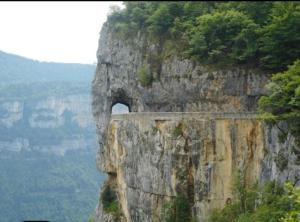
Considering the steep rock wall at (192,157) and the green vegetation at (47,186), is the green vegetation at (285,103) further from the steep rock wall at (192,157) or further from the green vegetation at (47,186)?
the green vegetation at (47,186)

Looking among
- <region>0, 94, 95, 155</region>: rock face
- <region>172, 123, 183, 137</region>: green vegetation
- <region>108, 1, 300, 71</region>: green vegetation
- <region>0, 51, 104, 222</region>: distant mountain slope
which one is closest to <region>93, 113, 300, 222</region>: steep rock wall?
<region>172, 123, 183, 137</region>: green vegetation

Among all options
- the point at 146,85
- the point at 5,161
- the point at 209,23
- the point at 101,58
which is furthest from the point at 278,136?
the point at 5,161

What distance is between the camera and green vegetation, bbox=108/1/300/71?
31781 millimetres

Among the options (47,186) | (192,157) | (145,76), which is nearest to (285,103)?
(192,157)

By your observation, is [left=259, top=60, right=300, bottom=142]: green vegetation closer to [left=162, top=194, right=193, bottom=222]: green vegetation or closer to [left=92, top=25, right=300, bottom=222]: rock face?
[left=92, top=25, right=300, bottom=222]: rock face

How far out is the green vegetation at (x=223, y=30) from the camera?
3178cm

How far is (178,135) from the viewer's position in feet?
99.7

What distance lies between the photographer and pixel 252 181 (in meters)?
28.2

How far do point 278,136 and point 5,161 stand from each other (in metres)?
96.1

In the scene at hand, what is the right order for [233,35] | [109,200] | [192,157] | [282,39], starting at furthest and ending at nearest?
[109,200] < [233,35] < [282,39] < [192,157]

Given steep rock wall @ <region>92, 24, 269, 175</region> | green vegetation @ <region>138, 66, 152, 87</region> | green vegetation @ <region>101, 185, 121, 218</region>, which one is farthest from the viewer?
green vegetation @ <region>101, 185, 121, 218</region>

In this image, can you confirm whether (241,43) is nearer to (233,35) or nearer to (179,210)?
(233,35)

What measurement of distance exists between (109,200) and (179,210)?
14.5 m

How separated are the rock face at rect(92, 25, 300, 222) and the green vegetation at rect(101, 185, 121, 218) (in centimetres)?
52
